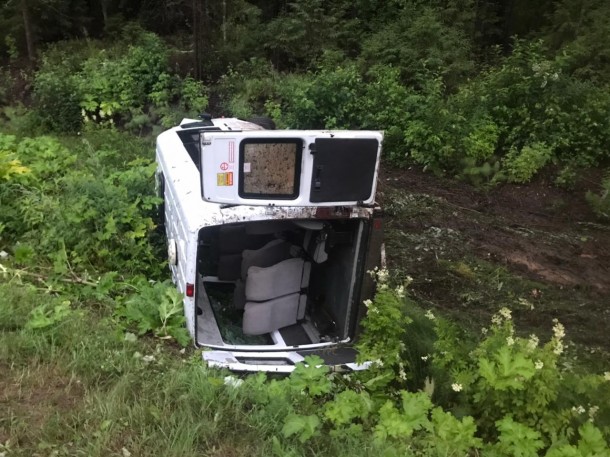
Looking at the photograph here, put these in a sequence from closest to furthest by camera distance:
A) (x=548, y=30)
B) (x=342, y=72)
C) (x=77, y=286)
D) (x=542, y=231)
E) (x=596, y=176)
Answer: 1. (x=77, y=286)
2. (x=542, y=231)
3. (x=596, y=176)
4. (x=342, y=72)
5. (x=548, y=30)

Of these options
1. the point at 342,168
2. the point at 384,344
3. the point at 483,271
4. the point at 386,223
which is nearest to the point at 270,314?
the point at 384,344

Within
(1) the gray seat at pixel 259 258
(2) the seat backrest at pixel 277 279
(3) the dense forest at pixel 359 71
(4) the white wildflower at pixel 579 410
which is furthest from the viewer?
(3) the dense forest at pixel 359 71

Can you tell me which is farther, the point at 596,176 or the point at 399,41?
the point at 399,41

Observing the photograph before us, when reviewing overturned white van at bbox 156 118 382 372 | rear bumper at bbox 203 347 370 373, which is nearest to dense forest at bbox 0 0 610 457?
rear bumper at bbox 203 347 370 373

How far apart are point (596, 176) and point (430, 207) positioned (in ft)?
10.4

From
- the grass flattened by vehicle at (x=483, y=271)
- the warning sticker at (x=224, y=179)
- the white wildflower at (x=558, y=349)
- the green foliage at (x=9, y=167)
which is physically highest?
the warning sticker at (x=224, y=179)

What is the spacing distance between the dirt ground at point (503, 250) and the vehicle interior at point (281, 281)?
62.1 inches

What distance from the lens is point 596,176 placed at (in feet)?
31.4

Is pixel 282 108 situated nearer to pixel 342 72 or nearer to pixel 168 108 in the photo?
pixel 342 72

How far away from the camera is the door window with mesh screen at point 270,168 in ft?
13.5

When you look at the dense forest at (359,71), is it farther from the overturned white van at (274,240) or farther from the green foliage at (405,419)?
the green foliage at (405,419)

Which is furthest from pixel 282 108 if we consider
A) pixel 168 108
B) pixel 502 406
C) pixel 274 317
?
pixel 502 406

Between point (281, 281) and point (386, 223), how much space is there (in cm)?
334

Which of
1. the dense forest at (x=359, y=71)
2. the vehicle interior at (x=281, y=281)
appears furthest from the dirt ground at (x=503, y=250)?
the vehicle interior at (x=281, y=281)
